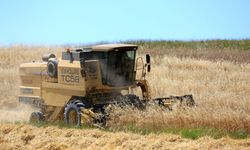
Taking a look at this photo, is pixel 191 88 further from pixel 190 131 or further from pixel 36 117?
pixel 190 131

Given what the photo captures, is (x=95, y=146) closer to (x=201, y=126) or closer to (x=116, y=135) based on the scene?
(x=116, y=135)

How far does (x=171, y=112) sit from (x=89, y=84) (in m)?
2.36

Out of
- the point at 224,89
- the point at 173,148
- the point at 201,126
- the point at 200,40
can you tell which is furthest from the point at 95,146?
the point at 200,40

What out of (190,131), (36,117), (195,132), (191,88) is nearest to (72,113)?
(36,117)

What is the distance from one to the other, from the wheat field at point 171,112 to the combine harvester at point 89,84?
2.70 ft

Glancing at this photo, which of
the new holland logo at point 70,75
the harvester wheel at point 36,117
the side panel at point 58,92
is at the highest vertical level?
the new holland logo at point 70,75

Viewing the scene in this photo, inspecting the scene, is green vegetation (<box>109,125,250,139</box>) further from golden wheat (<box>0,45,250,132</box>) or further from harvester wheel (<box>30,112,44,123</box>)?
harvester wheel (<box>30,112,44,123</box>)

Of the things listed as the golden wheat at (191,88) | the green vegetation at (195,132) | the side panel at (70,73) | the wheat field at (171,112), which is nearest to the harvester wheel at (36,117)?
the wheat field at (171,112)

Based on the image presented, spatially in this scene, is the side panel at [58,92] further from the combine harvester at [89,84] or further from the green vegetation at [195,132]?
the green vegetation at [195,132]

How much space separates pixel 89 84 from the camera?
13.5 meters

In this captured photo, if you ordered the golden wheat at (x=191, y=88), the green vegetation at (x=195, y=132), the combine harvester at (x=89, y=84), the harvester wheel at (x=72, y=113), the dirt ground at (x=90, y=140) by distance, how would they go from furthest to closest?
the combine harvester at (x=89, y=84)
the harvester wheel at (x=72, y=113)
the golden wheat at (x=191, y=88)
the green vegetation at (x=195, y=132)
the dirt ground at (x=90, y=140)

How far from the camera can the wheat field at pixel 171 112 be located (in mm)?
10164

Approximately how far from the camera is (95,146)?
10211 mm

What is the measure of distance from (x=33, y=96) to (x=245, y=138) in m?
7.43
